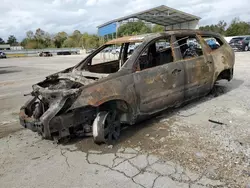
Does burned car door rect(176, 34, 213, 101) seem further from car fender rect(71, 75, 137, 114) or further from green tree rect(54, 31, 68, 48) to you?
green tree rect(54, 31, 68, 48)

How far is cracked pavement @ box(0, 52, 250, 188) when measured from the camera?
2850 mm

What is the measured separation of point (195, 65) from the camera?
4949 millimetres

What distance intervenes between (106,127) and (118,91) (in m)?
0.59

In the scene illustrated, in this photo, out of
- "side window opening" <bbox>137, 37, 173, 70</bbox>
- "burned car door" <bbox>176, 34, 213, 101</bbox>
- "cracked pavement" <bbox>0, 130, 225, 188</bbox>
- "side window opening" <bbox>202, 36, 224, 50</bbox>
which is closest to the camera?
"cracked pavement" <bbox>0, 130, 225, 188</bbox>

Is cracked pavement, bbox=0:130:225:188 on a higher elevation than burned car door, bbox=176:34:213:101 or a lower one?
lower

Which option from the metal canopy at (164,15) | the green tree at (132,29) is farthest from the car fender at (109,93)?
the green tree at (132,29)

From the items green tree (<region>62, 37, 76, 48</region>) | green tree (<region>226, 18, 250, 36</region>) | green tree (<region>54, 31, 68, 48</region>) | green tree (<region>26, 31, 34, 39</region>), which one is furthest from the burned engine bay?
green tree (<region>26, 31, 34, 39</region>)

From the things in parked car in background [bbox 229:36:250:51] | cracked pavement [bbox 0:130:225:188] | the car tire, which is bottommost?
cracked pavement [bbox 0:130:225:188]

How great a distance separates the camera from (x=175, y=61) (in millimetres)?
4656

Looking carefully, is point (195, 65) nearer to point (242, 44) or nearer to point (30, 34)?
point (242, 44)

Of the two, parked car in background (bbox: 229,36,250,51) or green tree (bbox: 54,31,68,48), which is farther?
green tree (bbox: 54,31,68,48)

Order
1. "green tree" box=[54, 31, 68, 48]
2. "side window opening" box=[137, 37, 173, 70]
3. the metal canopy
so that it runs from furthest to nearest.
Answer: "green tree" box=[54, 31, 68, 48] < the metal canopy < "side window opening" box=[137, 37, 173, 70]

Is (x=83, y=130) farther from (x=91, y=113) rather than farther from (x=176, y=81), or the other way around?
(x=176, y=81)

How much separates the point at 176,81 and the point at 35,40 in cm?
8831
